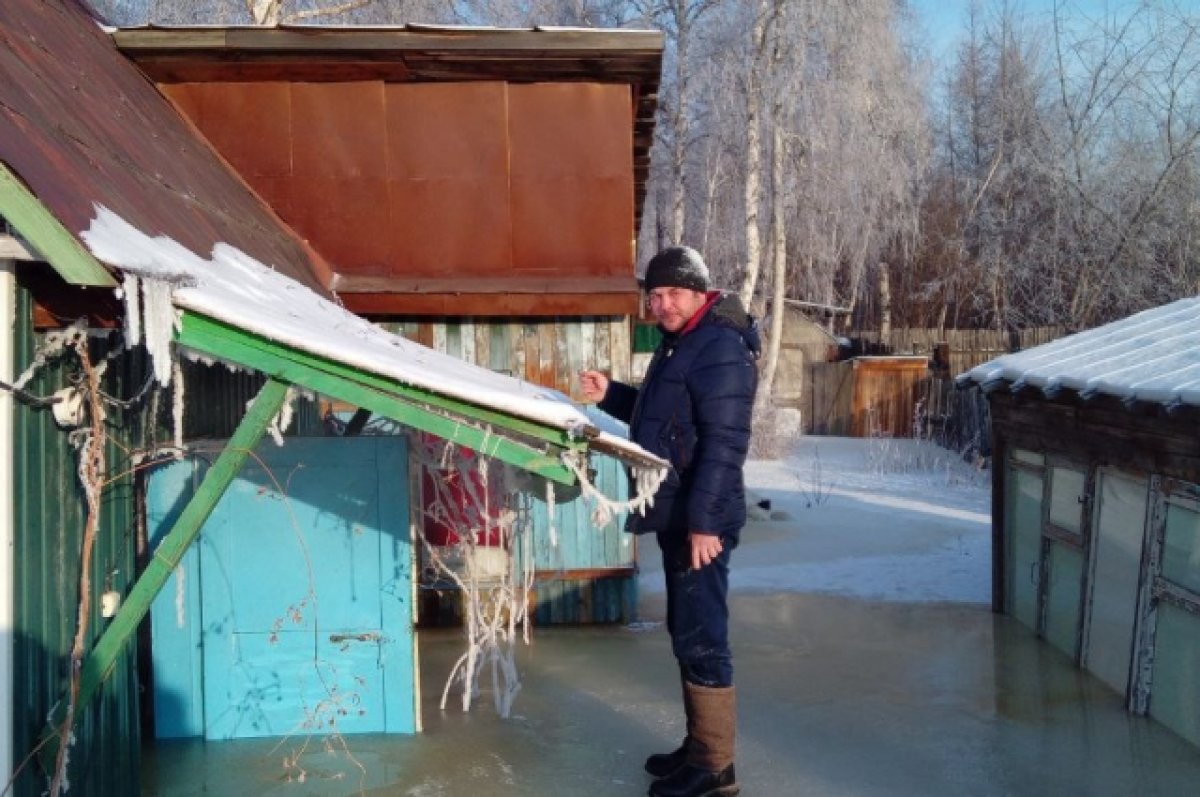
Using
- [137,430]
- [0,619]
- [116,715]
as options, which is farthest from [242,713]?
[0,619]

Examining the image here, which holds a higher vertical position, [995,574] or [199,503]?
[199,503]

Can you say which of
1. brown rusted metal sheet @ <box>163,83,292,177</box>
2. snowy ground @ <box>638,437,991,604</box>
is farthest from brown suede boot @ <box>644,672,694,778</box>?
brown rusted metal sheet @ <box>163,83,292,177</box>

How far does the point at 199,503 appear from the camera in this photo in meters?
3.36

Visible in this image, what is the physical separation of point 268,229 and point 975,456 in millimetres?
11810

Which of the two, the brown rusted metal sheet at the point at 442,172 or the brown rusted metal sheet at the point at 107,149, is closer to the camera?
the brown rusted metal sheet at the point at 107,149

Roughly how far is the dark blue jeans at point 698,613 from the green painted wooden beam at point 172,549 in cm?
165

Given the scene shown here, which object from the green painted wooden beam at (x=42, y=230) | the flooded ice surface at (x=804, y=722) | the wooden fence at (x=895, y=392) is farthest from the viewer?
the wooden fence at (x=895, y=392)

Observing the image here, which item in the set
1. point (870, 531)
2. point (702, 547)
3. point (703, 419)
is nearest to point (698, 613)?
point (702, 547)

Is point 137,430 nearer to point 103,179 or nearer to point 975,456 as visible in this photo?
point 103,179

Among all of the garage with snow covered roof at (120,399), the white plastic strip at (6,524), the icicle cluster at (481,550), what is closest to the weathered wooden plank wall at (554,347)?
the icicle cluster at (481,550)

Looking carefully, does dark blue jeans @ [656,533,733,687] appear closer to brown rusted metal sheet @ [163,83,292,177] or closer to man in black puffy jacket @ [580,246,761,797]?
man in black puffy jacket @ [580,246,761,797]

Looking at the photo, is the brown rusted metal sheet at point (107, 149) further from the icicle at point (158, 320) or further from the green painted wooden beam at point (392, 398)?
the green painted wooden beam at point (392, 398)

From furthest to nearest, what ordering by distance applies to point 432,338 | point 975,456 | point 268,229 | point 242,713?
point 975,456 → point 432,338 → point 268,229 → point 242,713

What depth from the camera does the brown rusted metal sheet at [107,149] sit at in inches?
120
